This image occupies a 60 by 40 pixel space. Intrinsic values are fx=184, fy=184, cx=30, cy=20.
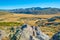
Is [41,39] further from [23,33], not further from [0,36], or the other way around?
[0,36]

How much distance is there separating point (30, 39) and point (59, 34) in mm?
3213

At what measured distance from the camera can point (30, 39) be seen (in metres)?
19.7

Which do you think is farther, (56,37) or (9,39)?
(9,39)

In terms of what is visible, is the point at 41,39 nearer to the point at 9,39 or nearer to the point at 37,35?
the point at 37,35

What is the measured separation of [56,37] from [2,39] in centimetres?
643

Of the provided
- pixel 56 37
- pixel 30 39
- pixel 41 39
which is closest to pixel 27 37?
pixel 30 39

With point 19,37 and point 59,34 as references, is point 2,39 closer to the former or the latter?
point 19,37

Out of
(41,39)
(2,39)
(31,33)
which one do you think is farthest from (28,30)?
(2,39)

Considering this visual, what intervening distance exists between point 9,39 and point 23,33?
2196 millimetres

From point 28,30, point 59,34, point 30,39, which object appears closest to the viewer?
point 59,34

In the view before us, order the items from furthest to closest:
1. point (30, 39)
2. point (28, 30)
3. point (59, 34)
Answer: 1. point (28, 30)
2. point (30, 39)
3. point (59, 34)

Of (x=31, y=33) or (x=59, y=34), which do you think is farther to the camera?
(x=31, y=33)

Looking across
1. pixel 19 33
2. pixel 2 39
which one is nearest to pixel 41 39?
pixel 19 33

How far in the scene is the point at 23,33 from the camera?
2019 centimetres
